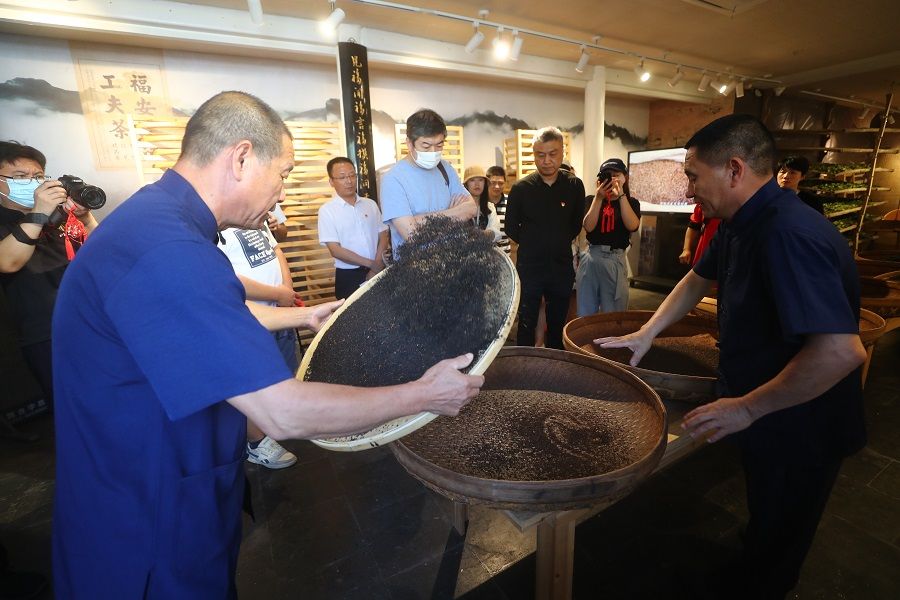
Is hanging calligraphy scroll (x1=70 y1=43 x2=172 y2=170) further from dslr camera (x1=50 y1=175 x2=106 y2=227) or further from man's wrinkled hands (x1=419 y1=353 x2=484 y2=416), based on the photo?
man's wrinkled hands (x1=419 y1=353 x2=484 y2=416)

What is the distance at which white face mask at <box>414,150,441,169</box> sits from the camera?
209 cm

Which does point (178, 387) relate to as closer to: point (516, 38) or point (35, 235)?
point (35, 235)

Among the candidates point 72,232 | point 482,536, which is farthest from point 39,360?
point 482,536

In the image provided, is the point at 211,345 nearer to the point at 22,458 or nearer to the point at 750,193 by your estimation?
the point at 750,193

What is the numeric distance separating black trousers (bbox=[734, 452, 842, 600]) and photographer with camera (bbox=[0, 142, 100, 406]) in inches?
125

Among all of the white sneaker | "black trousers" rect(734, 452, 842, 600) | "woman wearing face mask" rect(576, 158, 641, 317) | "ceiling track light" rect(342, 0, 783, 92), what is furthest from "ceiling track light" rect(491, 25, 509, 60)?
"black trousers" rect(734, 452, 842, 600)

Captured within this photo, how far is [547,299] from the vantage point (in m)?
3.29

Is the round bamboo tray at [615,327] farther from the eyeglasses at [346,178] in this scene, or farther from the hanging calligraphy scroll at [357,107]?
the hanging calligraphy scroll at [357,107]

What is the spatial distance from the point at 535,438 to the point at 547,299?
222 cm

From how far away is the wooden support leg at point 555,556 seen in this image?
3.82 feet

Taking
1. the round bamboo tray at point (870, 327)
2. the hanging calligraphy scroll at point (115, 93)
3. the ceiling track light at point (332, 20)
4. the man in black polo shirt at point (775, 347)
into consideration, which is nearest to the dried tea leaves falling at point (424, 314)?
the man in black polo shirt at point (775, 347)

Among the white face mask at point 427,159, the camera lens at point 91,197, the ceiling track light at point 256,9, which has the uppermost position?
the ceiling track light at point 256,9

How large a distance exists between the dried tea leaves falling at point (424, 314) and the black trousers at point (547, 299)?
2.15 m

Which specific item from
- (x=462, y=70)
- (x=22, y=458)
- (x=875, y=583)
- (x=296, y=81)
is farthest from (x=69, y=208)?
(x=875, y=583)
